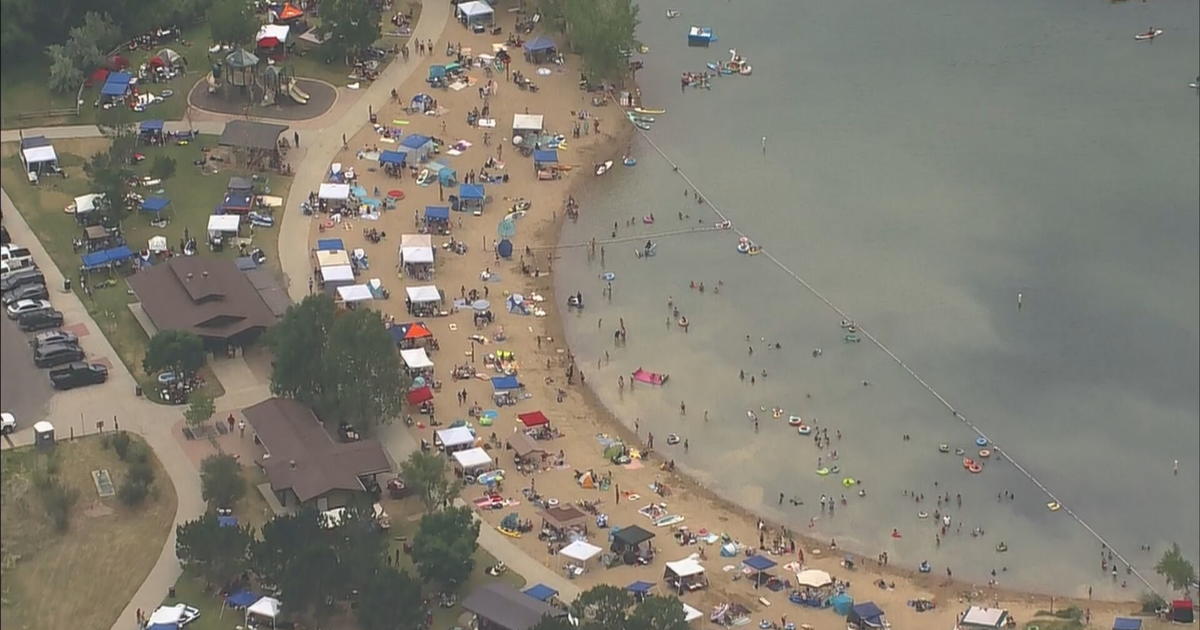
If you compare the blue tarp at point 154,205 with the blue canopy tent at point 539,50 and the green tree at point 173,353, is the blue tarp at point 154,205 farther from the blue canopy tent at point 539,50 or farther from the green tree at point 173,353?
the blue canopy tent at point 539,50

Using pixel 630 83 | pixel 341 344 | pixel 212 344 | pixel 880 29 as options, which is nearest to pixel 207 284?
pixel 212 344

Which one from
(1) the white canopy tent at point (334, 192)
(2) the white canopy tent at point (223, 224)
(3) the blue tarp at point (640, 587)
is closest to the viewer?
(3) the blue tarp at point (640, 587)

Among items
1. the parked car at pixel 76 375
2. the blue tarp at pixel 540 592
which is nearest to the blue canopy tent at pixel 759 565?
the blue tarp at pixel 540 592

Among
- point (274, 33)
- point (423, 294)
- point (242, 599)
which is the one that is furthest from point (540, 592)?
point (274, 33)

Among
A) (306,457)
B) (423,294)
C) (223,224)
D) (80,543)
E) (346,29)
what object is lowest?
(423,294)

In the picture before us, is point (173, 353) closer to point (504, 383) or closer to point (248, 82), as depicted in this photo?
point (504, 383)

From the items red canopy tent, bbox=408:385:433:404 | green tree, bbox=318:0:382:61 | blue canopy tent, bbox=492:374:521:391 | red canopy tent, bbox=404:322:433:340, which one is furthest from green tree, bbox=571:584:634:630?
green tree, bbox=318:0:382:61

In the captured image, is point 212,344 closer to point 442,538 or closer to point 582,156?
point 442,538
